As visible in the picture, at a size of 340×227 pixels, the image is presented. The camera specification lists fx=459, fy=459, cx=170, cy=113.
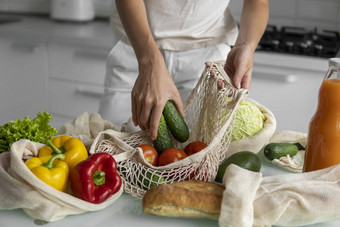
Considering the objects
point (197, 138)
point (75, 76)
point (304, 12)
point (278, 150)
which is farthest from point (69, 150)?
point (304, 12)

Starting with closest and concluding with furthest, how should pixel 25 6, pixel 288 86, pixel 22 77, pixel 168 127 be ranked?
pixel 168 127 < pixel 288 86 < pixel 22 77 < pixel 25 6

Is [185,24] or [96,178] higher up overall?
[185,24]

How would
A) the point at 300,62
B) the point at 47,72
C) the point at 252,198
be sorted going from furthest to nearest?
1. the point at 47,72
2. the point at 300,62
3. the point at 252,198

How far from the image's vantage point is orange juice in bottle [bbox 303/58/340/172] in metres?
0.93

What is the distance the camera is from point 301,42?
2229 mm

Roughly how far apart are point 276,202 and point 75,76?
203 cm

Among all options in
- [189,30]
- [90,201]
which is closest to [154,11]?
[189,30]

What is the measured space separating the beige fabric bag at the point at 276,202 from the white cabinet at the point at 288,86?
1273 mm

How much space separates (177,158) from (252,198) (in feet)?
0.66

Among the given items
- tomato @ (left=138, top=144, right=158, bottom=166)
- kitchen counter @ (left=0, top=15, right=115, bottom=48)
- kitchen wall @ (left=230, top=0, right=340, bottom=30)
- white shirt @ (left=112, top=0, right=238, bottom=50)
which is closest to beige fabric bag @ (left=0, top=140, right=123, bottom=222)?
tomato @ (left=138, top=144, right=158, bottom=166)

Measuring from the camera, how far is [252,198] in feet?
2.58

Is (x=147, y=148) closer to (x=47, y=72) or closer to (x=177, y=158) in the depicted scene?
(x=177, y=158)

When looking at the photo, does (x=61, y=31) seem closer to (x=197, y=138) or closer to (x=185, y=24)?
(x=185, y=24)

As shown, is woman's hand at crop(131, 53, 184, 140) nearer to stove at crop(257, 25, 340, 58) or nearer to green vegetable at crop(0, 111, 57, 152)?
green vegetable at crop(0, 111, 57, 152)
